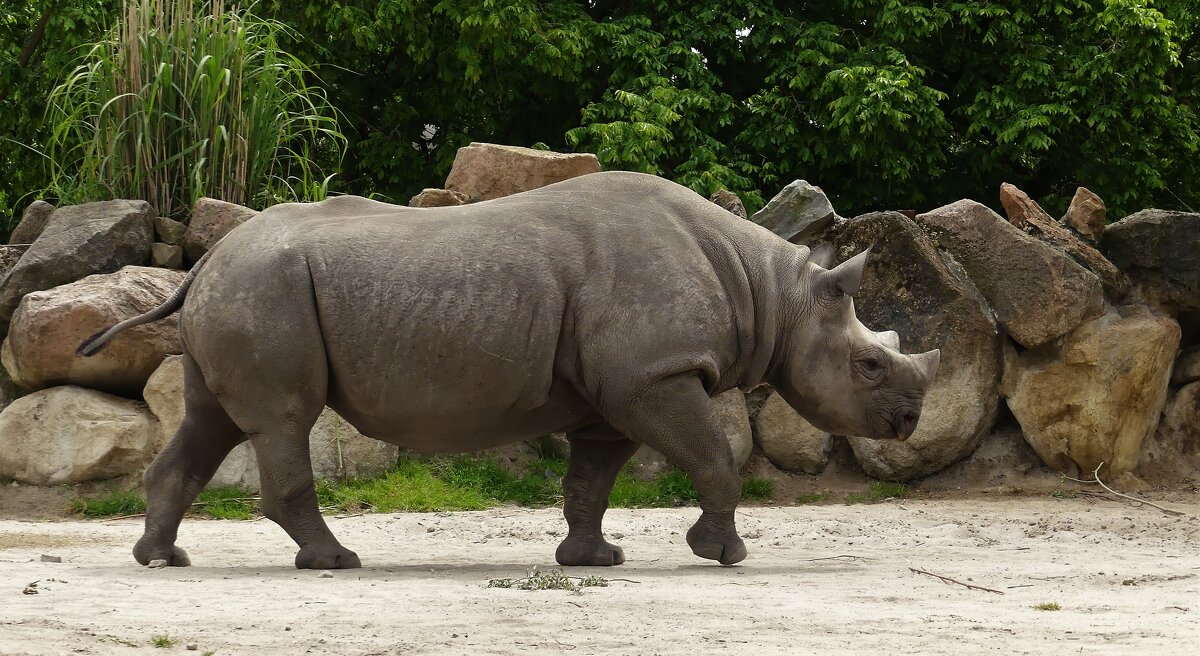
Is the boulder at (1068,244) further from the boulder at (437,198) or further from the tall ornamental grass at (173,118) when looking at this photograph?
the tall ornamental grass at (173,118)

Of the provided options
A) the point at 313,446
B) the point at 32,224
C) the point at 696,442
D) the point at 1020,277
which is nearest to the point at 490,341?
the point at 696,442

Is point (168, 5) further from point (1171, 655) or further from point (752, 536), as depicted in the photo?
point (1171, 655)

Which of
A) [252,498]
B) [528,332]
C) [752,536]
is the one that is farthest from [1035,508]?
[252,498]

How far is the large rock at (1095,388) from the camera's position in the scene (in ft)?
28.5

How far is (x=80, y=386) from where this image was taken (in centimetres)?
848

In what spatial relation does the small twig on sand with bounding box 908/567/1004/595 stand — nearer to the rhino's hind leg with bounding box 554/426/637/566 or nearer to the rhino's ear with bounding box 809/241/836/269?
the rhino's hind leg with bounding box 554/426/637/566

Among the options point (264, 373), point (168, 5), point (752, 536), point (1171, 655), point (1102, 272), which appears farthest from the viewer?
point (168, 5)

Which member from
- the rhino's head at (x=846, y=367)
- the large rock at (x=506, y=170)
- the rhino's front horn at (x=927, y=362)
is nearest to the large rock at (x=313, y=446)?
the large rock at (x=506, y=170)

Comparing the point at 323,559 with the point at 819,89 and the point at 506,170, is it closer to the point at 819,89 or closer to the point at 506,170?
the point at 506,170

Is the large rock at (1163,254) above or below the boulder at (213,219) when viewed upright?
above

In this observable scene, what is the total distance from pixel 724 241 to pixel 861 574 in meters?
1.52

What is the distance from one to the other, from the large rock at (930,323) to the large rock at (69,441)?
426 cm

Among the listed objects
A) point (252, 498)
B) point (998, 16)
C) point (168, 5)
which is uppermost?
point (998, 16)

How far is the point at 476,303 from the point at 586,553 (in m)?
1.24
